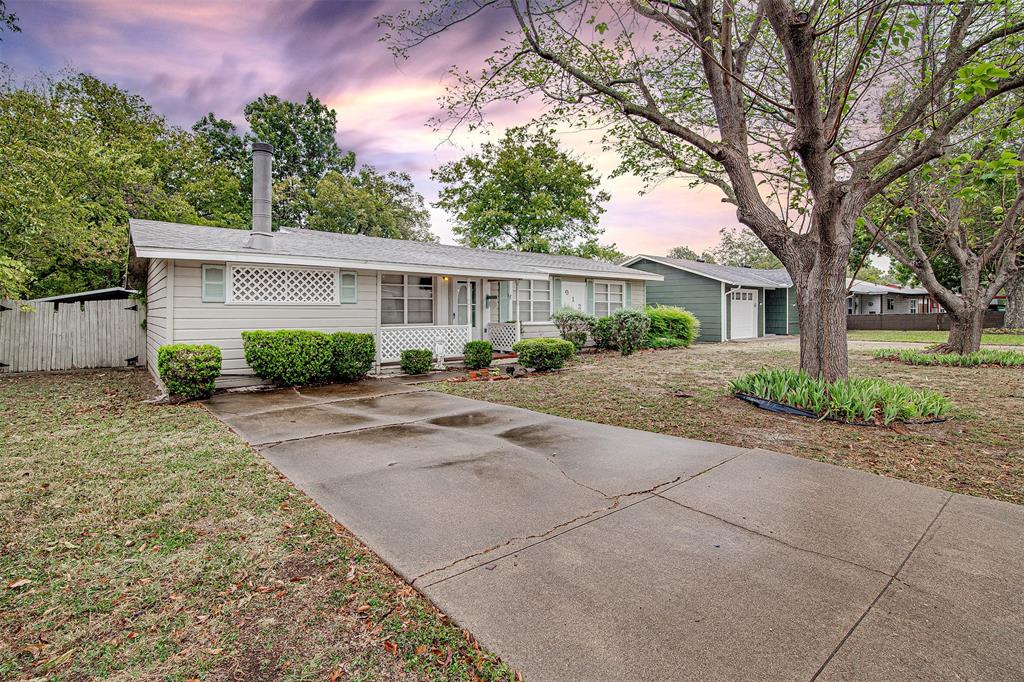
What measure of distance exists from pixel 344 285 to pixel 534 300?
663 cm

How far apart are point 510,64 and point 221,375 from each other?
Result: 7.83 m

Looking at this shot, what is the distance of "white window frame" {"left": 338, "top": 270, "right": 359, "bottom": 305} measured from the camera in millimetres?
10945

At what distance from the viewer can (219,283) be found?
950 cm

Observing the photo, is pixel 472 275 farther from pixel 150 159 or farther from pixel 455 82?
pixel 150 159

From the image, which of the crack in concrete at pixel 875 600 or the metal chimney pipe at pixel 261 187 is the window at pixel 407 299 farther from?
the crack in concrete at pixel 875 600

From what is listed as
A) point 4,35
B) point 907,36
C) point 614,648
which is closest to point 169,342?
point 4,35

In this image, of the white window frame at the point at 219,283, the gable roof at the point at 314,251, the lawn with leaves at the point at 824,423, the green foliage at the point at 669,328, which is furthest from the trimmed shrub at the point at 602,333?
the white window frame at the point at 219,283

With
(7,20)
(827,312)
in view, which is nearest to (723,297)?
(827,312)

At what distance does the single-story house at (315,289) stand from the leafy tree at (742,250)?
46160 millimetres

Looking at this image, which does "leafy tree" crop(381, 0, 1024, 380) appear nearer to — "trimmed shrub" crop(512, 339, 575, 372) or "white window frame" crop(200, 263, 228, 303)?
"trimmed shrub" crop(512, 339, 575, 372)

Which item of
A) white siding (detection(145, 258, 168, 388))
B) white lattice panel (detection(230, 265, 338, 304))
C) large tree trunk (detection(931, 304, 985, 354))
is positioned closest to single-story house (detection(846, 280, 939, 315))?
large tree trunk (detection(931, 304, 985, 354))

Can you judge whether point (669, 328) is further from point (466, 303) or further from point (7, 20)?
point (7, 20)

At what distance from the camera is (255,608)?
8.02 ft

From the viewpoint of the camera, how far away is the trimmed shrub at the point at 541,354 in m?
11.5
